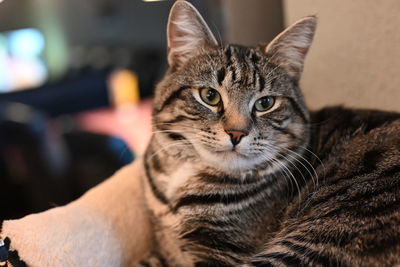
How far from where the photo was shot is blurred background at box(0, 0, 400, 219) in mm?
1438

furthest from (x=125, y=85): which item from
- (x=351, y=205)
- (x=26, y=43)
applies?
(x=351, y=205)

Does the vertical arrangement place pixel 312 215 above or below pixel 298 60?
below

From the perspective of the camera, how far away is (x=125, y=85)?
12.8ft

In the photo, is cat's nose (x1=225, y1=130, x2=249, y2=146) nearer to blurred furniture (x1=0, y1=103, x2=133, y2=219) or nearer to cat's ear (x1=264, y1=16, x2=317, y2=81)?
cat's ear (x1=264, y1=16, x2=317, y2=81)

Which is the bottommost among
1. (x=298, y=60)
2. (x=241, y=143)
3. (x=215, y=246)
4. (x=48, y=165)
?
(x=48, y=165)

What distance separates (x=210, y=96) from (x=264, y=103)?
15 centimetres

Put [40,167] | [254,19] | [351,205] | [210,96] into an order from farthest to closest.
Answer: [40,167] → [254,19] → [210,96] → [351,205]

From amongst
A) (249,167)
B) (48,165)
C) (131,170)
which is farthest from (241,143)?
(48,165)

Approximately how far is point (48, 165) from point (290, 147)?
6.51 ft

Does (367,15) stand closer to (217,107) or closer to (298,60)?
(298,60)

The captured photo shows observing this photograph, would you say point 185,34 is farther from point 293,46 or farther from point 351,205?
point 351,205

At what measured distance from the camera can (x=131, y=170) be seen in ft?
4.89

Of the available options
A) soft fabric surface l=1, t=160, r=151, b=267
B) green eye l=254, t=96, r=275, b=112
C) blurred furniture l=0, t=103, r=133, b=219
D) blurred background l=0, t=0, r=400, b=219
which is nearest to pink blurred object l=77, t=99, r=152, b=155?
blurred background l=0, t=0, r=400, b=219

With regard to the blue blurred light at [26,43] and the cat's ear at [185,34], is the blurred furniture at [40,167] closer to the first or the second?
the blue blurred light at [26,43]
